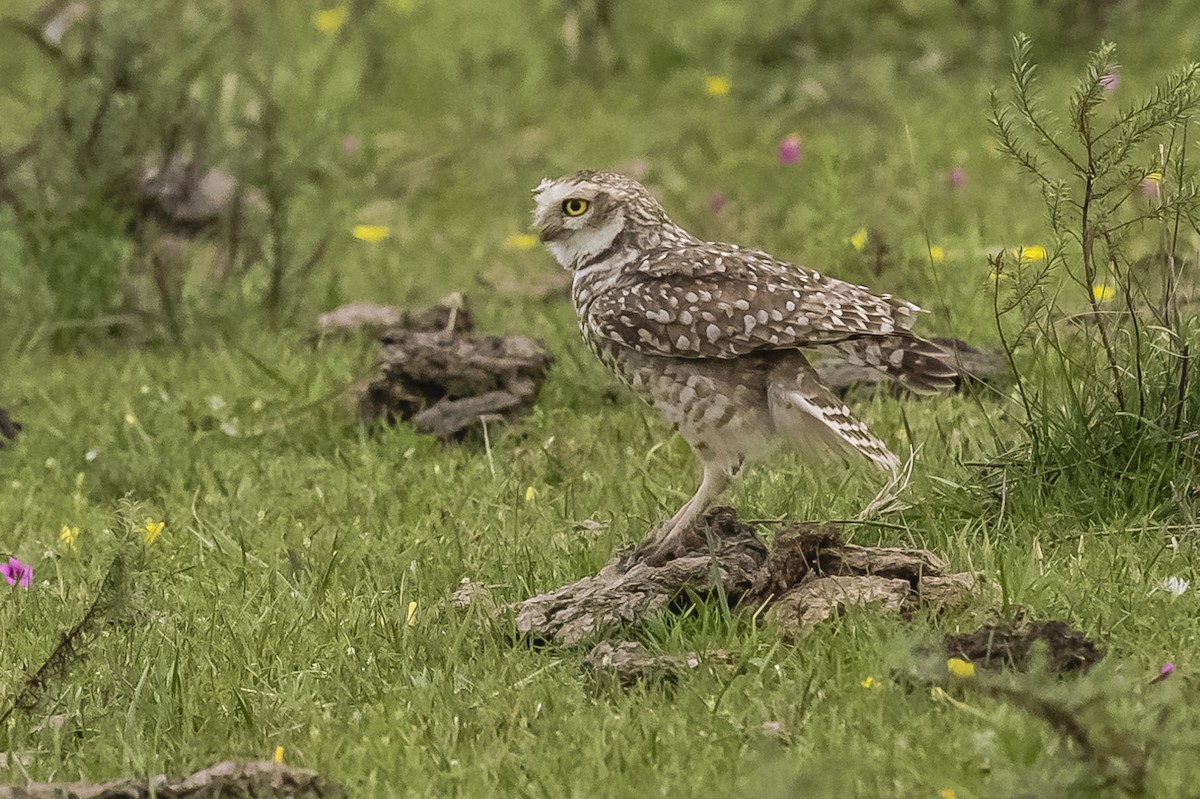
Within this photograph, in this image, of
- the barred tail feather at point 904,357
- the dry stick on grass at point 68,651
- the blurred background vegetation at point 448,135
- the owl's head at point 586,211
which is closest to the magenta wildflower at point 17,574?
the dry stick on grass at point 68,651

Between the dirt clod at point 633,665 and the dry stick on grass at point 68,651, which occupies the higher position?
the dirt clod at point 633,665

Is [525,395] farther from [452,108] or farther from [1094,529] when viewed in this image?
[452,108]

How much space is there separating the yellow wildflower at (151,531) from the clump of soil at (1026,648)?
9.23 ft

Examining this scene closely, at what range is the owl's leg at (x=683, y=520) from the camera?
4.82 metres

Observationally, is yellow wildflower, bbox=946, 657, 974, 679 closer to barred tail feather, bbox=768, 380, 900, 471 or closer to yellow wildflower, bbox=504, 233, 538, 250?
barred tail feather, bbox=768, 380, 900, 471

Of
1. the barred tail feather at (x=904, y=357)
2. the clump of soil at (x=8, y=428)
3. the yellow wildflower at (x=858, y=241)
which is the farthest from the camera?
the yellow wildflower at (x=858, y=241)

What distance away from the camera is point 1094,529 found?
5.00 metres

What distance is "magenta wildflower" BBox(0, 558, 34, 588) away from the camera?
17.6 feet

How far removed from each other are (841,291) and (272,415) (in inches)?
113

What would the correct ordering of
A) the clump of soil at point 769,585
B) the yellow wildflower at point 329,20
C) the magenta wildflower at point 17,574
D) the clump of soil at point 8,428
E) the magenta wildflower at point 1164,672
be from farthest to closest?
the yellow wildflower at point 329,20, the clump of soil at point 8,428, the magenta wildflower at point 17,574, the clump of soil at point 769,585, the magenta wildflower at point 1164,672

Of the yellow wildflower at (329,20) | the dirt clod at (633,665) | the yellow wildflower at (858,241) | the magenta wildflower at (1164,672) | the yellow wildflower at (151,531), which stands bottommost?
the yellow wildflower at (151,531)

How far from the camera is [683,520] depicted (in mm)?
5012

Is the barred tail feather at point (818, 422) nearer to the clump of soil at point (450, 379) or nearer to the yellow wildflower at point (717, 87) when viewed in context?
the clump of soil at point (450, 379)

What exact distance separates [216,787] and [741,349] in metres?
2.07
